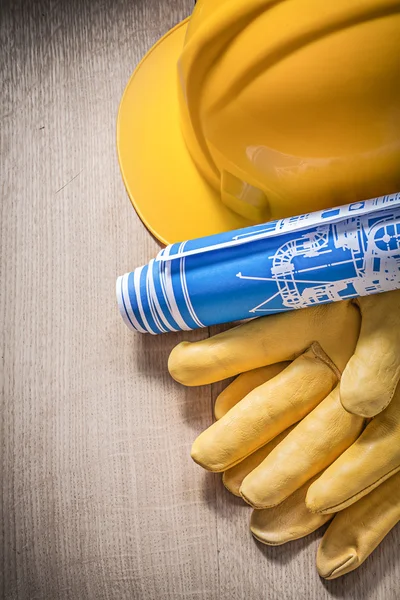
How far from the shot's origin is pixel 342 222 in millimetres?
612

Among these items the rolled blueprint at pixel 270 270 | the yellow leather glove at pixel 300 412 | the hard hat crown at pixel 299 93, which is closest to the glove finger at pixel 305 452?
the yellow leather glove at pixel 300 412

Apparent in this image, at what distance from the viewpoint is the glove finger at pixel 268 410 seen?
2.22ft

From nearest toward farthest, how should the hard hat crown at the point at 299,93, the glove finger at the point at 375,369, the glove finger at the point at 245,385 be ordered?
the hard hat crown at the point at 299,93, the glove finger at the point at 375,369, the glove finger at the point at 245,385

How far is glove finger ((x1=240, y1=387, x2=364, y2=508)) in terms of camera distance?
2.16ft

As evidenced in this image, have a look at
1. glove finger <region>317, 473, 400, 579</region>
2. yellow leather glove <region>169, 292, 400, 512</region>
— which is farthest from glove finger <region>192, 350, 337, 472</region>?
glove finger <region>317, 473, 400, 579</region>

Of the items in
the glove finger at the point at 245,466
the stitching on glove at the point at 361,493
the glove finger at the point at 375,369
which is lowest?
the glove finger at the point at 245,466

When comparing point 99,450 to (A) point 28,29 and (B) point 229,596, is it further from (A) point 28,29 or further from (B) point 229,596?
(A) point 28,29

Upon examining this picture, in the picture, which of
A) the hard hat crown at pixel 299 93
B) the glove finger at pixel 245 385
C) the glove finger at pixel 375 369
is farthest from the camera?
the glove finger at pixel 245 385

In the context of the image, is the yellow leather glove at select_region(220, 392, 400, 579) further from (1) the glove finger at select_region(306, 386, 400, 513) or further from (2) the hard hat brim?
(2) the hard hat brim

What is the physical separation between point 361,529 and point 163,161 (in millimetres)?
462

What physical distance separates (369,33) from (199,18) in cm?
16

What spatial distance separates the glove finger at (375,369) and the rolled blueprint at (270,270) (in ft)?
0.13

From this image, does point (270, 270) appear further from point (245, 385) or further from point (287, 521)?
point (287, 521)

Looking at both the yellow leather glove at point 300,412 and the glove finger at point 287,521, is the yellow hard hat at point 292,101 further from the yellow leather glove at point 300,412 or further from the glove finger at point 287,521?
the glove finger at point 287,521
